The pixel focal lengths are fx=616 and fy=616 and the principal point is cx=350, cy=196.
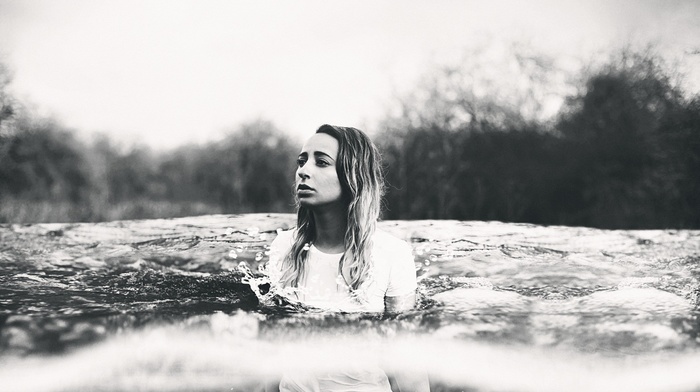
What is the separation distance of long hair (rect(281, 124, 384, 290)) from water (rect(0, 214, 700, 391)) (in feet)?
0.45

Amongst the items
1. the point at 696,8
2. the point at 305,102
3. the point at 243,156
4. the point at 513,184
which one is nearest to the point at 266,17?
the point at 305,102

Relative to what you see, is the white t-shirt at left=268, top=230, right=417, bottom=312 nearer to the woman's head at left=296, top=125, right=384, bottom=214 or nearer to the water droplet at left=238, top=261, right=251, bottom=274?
the woman's head at left=296, top=125, right=384, bottom=214

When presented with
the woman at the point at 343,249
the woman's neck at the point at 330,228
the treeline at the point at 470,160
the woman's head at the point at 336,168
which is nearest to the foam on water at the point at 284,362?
the woman at the point at 343,249

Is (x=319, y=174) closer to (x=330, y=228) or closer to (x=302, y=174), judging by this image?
(x=302, y=174)

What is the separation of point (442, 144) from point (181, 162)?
0.86 meters

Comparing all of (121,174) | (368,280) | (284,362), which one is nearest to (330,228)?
(368,280)

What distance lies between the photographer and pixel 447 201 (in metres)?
2.01

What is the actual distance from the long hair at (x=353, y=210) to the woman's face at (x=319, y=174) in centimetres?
1

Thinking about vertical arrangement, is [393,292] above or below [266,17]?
below

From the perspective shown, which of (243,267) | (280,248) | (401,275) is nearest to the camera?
(401,275)

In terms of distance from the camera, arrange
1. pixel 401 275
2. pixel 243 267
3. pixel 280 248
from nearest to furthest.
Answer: pixel 401 275, pixel 280 248, pixel 243 267

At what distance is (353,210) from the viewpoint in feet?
4.73

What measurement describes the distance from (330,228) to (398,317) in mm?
267

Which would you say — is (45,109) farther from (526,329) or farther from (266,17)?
(526,329)
